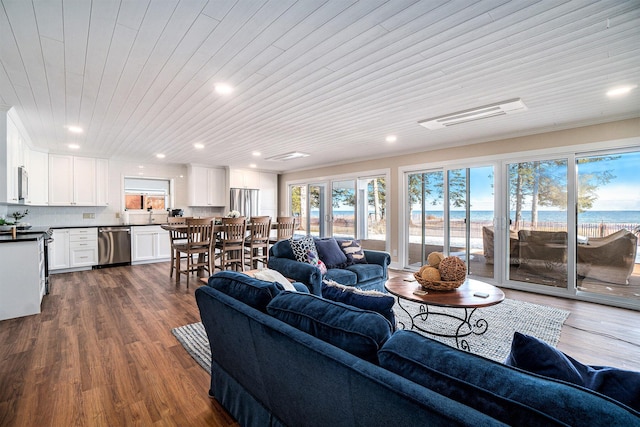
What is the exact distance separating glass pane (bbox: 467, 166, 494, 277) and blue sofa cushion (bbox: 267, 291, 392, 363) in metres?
4.48

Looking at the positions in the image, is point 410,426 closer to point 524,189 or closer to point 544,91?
point 544,91

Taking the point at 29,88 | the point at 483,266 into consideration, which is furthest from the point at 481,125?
the point at 29,88

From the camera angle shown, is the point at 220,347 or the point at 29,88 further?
the point at 29,88

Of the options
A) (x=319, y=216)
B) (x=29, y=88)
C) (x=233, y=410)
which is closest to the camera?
(x=233, y=410)

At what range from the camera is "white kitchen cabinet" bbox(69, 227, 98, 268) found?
5.70 metres

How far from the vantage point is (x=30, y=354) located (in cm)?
248

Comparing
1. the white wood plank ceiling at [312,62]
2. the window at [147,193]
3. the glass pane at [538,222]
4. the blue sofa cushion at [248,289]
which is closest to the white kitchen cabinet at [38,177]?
the window at [147,193]

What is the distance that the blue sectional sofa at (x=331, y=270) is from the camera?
3100mm

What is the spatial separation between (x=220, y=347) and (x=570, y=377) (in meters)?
1.66

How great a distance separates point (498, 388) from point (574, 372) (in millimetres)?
271

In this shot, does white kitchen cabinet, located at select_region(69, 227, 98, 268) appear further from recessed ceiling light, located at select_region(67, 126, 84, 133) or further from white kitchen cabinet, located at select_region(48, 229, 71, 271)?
recessed ceiling light, located at select_region(67, 126, 84, 133)

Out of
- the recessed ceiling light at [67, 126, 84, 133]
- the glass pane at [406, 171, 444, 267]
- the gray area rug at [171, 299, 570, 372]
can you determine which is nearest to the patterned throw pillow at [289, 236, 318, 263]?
the gray area rug at [171, 299, 570, 372]

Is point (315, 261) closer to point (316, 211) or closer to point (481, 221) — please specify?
point (481, 221)

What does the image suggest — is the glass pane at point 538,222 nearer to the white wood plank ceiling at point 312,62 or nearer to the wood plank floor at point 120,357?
the wood plank floor at point 120,357
